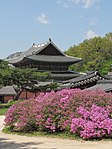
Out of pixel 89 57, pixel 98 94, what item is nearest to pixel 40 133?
pixel 98 94

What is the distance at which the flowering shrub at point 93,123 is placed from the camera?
32.3 ft

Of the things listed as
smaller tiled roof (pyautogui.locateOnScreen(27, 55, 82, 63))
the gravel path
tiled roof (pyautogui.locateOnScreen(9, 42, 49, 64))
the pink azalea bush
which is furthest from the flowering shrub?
tiled roof (pyautogui.locateOnScreen(9, 42, 49, 64))

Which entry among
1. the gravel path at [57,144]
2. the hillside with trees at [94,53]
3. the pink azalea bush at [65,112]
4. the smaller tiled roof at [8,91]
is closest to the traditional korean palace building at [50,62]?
the smaller tiled roof at [8,91]

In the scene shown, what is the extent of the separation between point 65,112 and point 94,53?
2552 inches

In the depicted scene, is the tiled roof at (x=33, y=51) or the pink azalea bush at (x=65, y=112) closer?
the pink azalea bush at (x=65, y=112)

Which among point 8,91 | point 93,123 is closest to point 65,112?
point 93,123

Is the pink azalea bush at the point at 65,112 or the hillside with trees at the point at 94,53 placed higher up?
the hillside with trees at the point at 94,53

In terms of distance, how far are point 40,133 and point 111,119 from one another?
298cm

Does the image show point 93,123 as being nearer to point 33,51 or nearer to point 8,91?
point 8,91

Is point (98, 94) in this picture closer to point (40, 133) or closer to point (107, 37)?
point (40, 133)

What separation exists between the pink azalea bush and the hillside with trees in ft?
188

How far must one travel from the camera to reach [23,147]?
344 inches

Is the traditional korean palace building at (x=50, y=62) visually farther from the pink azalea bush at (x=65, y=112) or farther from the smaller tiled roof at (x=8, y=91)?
the pink azalea bush at (x=65, y=112)

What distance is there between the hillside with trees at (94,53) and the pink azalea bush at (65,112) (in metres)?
57.3
